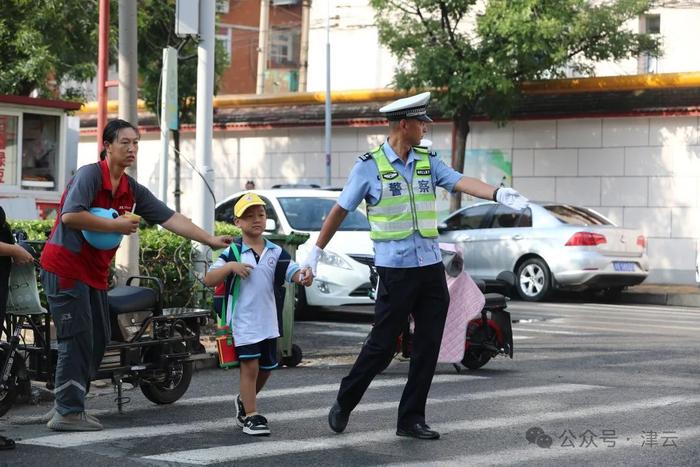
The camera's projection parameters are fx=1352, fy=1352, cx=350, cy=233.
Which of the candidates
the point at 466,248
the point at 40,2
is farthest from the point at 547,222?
the point at 40,2

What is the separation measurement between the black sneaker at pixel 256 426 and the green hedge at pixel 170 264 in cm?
500

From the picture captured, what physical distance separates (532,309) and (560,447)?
10.9 metres

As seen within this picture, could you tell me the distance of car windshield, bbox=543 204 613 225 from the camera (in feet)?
65.6

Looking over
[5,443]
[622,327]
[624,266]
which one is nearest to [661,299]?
[624,266]

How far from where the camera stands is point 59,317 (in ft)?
25.7

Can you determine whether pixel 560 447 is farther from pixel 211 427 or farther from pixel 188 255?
pixel 188 255

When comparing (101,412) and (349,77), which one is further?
(349,77)

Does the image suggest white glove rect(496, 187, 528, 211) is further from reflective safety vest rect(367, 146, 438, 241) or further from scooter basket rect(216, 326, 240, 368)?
scooter basket rect(216, 326, 240, 368)

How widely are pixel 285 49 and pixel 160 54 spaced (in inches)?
1280

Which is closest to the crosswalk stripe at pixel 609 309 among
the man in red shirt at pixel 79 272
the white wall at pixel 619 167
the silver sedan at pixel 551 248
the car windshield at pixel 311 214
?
the silver sedan at pixel 551 248

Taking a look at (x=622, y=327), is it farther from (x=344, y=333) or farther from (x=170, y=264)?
(x=170, y=264)

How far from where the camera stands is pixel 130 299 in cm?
863

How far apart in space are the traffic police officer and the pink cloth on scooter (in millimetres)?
2640

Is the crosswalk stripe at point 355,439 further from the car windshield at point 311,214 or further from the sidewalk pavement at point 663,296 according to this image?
the sidewalk pavement at point 663,296
